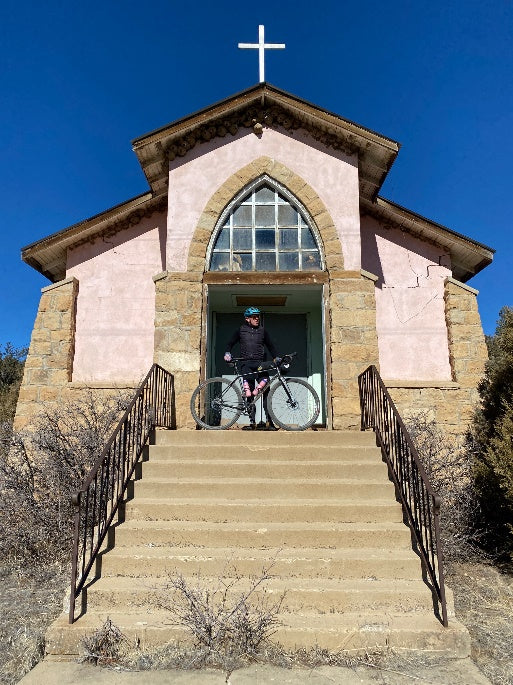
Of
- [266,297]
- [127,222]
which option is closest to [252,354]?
[266,297]

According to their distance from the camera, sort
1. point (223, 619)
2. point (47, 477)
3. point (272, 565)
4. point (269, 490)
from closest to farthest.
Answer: point (223, 619) → point (272, 565) → point (269, 490) → point (47, 477)

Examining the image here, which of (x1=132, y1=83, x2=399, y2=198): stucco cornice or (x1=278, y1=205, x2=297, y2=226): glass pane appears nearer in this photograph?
(x1=132, y1=83, x2=399, y2=198): stucco cornice

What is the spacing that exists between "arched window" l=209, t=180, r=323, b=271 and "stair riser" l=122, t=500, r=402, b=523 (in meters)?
4.65

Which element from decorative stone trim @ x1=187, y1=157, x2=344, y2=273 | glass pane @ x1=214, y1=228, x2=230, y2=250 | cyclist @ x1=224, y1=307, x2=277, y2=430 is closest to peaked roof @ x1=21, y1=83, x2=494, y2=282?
decorative stone trim @ x1=187, y1=157, x2=344, y2=273

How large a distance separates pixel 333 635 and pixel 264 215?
271 inches

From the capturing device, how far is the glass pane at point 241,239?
8953 millimetres

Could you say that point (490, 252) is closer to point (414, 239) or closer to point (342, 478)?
point (414, 239)

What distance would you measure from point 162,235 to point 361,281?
3.95m

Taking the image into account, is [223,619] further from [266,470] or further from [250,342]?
[250,342]

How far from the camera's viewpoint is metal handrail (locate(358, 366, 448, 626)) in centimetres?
429

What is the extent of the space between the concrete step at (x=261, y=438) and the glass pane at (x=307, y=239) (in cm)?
370

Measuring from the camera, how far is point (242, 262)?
29.2 feet

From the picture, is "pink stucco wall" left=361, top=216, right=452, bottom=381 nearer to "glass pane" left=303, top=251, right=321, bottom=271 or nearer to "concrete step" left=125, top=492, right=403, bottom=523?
"glass pane" left=303, top=251, right=321, bottom=271

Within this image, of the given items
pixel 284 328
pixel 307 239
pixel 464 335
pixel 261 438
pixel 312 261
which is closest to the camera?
pixel 261 438
